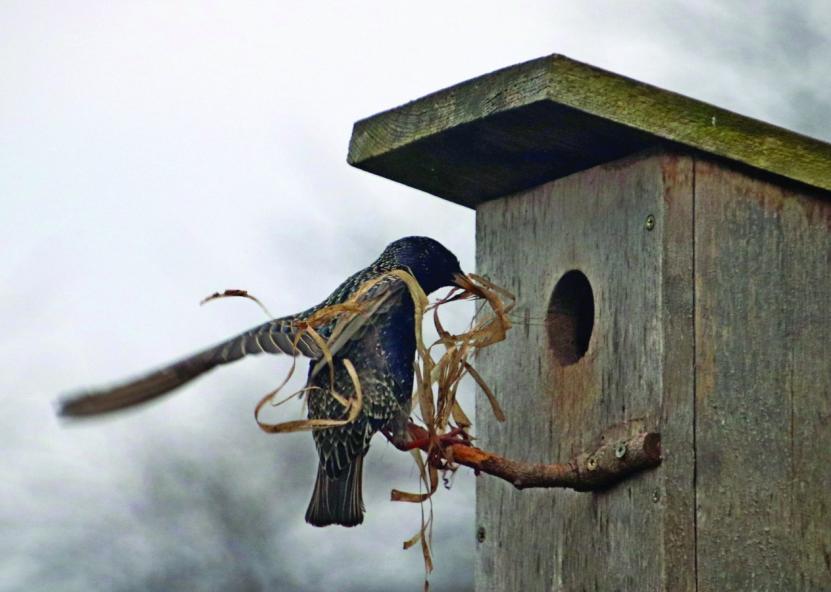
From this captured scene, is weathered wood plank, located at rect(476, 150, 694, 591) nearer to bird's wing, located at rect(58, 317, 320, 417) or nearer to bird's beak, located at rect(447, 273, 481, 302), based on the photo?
bird's beak, located at rect(447, 273, 481, 302)

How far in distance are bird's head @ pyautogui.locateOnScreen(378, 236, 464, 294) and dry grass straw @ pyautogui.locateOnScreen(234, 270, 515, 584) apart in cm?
28

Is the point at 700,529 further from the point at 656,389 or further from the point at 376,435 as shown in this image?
the point at 376,435

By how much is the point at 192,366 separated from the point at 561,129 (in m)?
0.94

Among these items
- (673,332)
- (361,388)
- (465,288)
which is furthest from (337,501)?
(673,332)

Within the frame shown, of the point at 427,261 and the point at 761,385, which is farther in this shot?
the point at 427,261

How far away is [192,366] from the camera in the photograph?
3.42 metres

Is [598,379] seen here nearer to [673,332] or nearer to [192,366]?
[673,332]

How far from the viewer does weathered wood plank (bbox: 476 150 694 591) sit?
10.9ft

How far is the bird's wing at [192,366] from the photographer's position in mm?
3254

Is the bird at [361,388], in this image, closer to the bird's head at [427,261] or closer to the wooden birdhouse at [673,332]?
the bird's head at [427,261]

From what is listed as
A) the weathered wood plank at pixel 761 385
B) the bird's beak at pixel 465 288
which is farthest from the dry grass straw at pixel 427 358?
the weathered wood plank at pixel 761 385

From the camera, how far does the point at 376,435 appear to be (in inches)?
154

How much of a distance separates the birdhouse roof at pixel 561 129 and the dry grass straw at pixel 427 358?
0.30 metres

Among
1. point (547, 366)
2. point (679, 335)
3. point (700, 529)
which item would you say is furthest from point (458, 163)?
point (700, 529)
